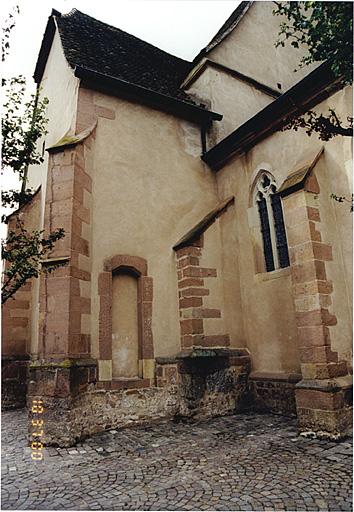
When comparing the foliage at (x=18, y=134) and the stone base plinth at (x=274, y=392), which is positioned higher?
the foliage at (x=18, y=134)

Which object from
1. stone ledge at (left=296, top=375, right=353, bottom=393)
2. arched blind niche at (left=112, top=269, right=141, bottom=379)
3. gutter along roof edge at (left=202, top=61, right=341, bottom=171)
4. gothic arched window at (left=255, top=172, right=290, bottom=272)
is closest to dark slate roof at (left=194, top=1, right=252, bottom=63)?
gutter along roof edge at (left=202, top=61, right=341, bottom=171)

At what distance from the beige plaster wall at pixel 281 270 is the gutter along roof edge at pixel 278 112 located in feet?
0.58

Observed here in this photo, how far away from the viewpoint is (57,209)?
702 cm

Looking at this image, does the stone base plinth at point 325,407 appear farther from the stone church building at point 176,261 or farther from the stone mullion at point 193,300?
the stone mullion at point 193,300

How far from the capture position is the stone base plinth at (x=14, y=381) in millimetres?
8812

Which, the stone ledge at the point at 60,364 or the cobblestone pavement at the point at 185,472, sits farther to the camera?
the stone ledge at the point at 60,364

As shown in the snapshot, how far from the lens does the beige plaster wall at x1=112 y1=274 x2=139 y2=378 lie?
7301mm

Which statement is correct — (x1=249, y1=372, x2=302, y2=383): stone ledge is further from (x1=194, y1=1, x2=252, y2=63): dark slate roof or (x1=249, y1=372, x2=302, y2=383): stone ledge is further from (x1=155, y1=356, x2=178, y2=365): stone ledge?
(x1=194, y1=1, x2=252, y2=63): dark slate roof

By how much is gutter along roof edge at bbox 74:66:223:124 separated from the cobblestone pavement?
710 centimetres

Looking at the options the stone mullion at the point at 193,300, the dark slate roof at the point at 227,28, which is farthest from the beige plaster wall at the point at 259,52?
the stone mullion at the point at 193,300

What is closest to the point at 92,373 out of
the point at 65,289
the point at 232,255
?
the point at 65,289

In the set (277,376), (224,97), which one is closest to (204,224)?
(277,376)

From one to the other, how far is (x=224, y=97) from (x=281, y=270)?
6.05 m
